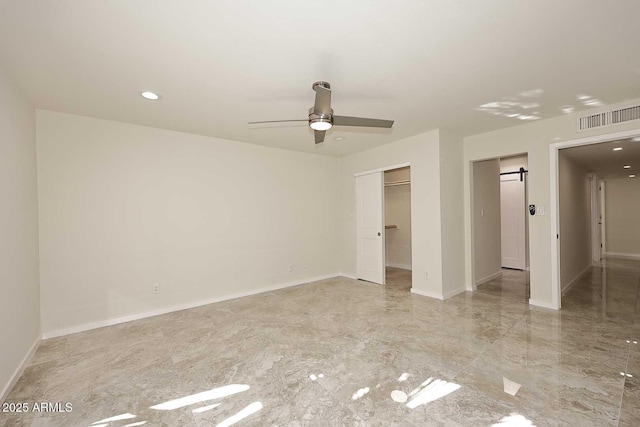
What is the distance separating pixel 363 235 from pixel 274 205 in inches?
72.4

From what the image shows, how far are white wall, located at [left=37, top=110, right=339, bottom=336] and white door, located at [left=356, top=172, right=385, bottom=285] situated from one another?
3.35ft

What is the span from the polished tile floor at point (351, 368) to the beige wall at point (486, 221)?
49.4 inches

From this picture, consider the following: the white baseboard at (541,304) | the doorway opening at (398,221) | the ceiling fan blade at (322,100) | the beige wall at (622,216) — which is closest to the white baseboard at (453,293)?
the white baseboard at (541,304)

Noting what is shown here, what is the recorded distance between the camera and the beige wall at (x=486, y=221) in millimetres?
4918

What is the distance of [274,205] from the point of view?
5.01 metres

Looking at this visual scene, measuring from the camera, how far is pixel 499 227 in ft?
18.6

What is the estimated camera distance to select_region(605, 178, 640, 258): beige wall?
25.4 ft

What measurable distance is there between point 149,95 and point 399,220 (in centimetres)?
555

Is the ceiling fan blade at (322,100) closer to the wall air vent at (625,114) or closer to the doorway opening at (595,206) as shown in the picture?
the wall air vent at (625,114)

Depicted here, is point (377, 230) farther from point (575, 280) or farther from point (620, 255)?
point (620, 255)

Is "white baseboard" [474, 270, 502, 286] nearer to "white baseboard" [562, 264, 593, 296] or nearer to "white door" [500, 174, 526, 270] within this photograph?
"white door" [500, 174, 526, 270]

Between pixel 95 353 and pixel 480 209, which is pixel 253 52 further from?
pixel 480 209

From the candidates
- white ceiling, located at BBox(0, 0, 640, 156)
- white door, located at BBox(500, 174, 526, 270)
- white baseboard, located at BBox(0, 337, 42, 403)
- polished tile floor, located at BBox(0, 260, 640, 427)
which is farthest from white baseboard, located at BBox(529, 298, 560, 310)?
white baseboard, located at BBox(0, 337, 42, 403)

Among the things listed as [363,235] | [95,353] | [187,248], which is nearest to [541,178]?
[363,235]
